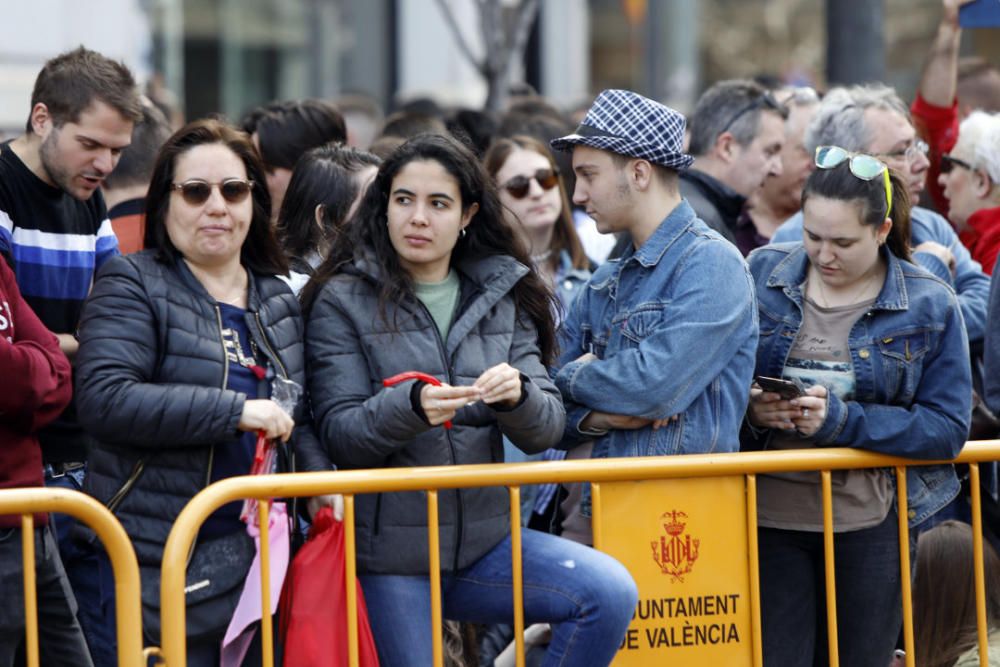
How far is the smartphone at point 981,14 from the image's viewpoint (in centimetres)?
606

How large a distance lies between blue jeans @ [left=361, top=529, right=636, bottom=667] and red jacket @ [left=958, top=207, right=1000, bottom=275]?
2.52 m

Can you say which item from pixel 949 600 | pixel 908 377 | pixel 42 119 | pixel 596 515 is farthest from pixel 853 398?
pixel 42 119

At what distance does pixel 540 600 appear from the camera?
4.22 metres

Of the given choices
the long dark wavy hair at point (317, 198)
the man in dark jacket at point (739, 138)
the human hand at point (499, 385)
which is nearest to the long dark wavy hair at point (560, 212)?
the man in dark jacket at point (739, 138)

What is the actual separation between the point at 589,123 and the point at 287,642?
5.82 ft

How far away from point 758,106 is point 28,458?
352cm

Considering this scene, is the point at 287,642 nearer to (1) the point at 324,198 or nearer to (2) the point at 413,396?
(2) the point at 413,396

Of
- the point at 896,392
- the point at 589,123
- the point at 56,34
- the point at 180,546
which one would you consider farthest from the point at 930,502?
the point at 56,34

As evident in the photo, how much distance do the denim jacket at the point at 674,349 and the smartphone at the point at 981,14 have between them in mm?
2238

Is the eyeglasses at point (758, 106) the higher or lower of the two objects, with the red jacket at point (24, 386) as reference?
higher

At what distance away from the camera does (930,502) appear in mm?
4645

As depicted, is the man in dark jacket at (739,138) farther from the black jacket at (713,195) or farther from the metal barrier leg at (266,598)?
the metal barrier leg at (266,598)

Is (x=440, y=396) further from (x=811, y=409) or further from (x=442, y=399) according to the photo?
(x=811, y=409)

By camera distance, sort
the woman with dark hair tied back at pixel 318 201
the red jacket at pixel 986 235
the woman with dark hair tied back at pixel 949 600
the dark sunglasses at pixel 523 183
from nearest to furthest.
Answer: the woman with dark hair tied back at pixel 949 600, the woman with dark hair tied back at pixel 318 201, the red jacket at pixel 986 235, the dark sunglasses at pixel 523 183
